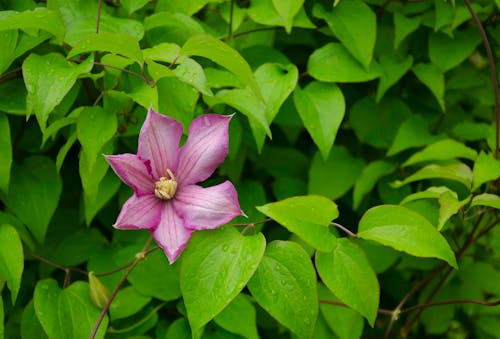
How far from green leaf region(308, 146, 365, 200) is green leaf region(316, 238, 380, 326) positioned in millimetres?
357

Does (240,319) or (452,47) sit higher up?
(452,47)

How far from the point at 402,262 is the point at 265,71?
49 cm

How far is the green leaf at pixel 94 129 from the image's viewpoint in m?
0.85

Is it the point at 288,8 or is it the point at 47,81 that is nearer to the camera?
the point at 47,81

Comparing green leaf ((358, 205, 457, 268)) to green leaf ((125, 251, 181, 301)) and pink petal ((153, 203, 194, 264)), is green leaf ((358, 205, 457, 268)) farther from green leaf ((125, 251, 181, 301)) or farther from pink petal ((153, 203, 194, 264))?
green leaf ((125, 251, 181, 301))

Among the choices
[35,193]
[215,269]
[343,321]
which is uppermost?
[215,269]

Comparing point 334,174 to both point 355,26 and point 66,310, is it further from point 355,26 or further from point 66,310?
point 66,310

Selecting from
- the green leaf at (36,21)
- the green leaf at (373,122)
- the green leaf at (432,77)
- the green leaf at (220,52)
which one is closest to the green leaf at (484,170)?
the green leaf at (432,77)

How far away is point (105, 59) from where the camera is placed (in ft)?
2.85

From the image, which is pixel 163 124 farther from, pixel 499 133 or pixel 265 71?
pixel 499 133

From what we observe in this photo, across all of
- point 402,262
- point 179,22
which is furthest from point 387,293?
point 179,22

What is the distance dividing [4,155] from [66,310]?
244 millimetres

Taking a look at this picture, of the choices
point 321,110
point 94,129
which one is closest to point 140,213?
point 94,129

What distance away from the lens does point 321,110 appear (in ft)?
3.39
